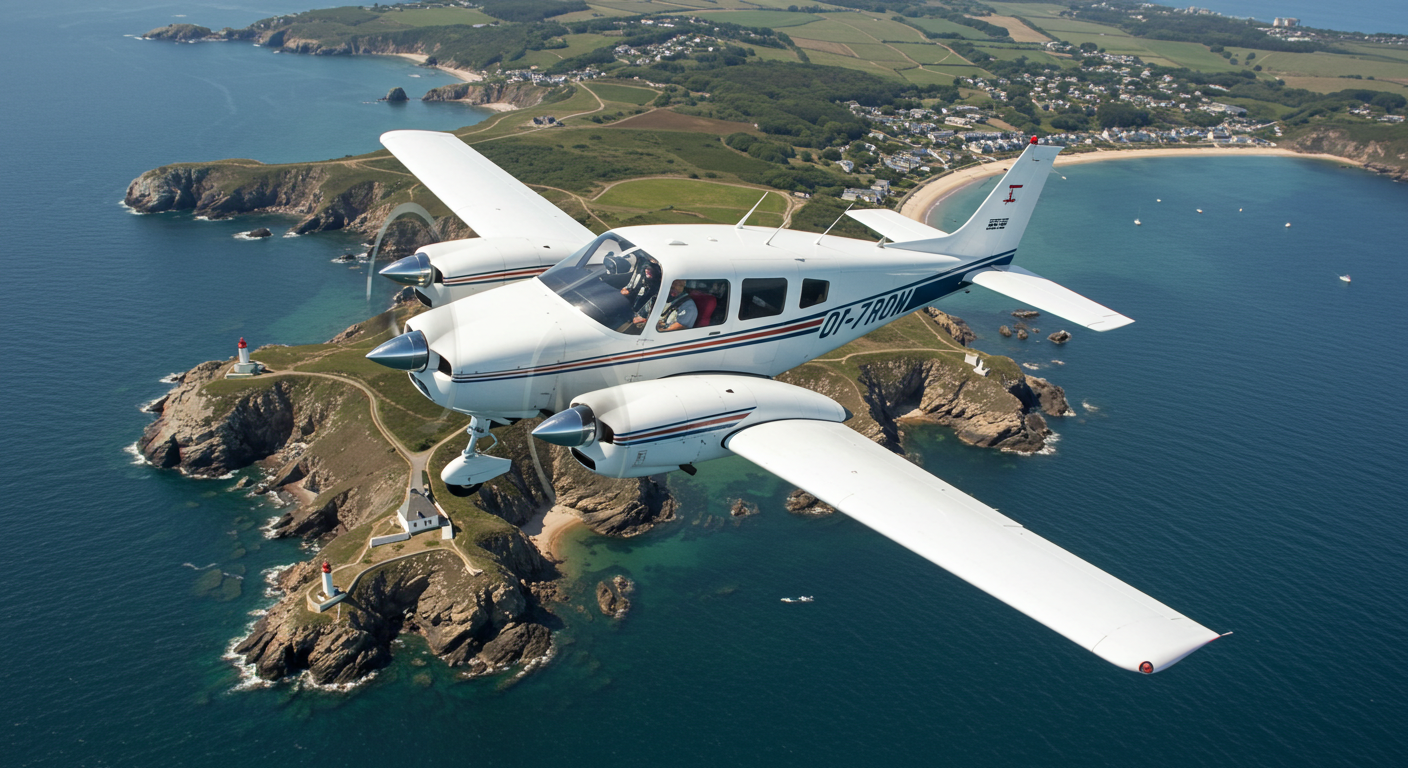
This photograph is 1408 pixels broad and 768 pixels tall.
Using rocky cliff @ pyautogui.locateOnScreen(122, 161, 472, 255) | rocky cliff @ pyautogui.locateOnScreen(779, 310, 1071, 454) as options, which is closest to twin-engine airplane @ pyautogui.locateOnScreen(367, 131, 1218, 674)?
rocky cliff @ pyautogui.locateOnScreen(779, 310, 1071, 454)

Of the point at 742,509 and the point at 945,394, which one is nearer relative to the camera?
the point at 742,509

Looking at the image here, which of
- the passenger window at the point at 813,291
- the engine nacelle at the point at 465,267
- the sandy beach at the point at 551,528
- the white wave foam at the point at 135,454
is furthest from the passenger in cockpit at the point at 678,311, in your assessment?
the white wave foam at the point at 135,454

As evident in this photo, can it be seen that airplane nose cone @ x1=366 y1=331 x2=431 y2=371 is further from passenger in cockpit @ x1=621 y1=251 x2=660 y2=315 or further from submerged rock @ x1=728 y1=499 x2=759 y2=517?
submerged rock @ x1=728 y1=499 x2=759 y2=517

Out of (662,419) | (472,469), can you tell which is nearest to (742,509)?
(662,419)

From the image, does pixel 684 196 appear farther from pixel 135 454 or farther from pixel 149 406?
pixel 135 454

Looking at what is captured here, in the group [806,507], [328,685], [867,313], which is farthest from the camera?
[806,507]

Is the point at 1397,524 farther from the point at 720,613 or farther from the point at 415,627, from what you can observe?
the point at 415,627
